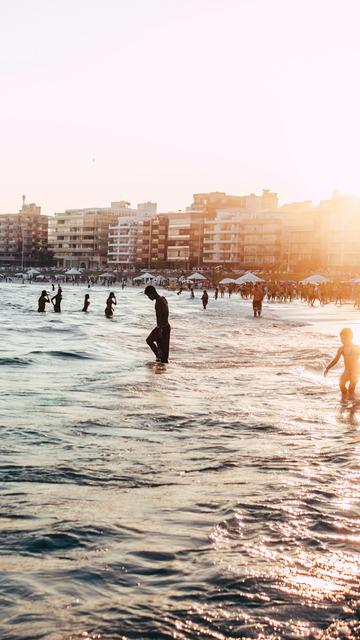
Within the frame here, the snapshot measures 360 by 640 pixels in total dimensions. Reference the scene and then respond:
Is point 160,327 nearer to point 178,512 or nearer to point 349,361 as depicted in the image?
point 349,361

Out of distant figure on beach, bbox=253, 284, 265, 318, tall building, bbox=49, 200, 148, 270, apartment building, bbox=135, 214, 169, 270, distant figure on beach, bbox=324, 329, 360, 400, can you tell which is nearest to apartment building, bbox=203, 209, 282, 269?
apartment building, bbox=135, 214, 169, 270

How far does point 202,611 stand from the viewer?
16.0 ft

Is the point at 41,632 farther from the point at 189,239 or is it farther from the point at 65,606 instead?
the point at 189,239

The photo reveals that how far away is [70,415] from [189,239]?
148 meters

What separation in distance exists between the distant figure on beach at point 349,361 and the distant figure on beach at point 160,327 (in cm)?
382

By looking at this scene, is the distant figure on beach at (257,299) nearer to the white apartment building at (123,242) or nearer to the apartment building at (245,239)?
the apartment building at (245,239)

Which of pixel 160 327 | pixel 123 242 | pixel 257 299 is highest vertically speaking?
pixel 123 242

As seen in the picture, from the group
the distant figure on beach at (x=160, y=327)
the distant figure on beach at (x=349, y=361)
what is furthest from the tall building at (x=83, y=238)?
the distant figure on beach at (x=349, y=361)

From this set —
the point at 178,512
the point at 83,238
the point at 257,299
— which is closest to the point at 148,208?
the point at 83,238

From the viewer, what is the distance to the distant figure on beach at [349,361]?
12836 mm

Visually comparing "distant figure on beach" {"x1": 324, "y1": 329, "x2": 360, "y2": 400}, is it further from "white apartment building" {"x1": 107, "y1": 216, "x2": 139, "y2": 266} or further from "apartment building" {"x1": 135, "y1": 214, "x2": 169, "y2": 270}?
"white apartment building" {"x1": 107, "y1": 216, "x2": 139, "y2": 266}

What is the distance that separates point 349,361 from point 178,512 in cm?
684

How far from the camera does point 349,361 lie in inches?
506

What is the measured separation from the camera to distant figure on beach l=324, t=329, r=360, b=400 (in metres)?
12.8
